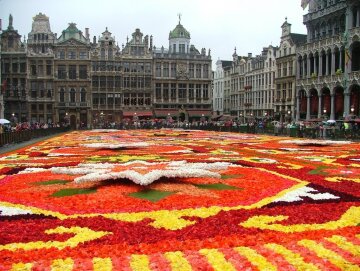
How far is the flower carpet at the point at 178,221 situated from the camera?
489 cm

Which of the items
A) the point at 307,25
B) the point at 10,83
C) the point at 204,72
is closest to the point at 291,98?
the point at 307,25

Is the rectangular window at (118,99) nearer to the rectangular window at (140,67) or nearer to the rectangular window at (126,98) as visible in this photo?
the rectangular window at (126,98)

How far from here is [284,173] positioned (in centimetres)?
1124

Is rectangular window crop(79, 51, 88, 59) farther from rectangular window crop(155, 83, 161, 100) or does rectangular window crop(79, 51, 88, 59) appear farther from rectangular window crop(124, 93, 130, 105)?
rectangular window crop(155, 83, 161, 100)

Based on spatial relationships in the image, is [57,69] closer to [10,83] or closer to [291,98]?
[10,83]

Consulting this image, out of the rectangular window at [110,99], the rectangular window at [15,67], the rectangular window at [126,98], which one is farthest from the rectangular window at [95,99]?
the rectangular window at [15,67]

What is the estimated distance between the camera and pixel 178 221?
643 cm

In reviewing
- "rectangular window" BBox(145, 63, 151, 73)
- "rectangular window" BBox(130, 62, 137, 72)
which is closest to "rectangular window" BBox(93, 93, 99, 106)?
"rectangular window" BBox(130, 62, 137, 72)

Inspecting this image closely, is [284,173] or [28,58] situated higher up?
[28,58]

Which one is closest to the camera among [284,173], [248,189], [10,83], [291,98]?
→ [248,189]

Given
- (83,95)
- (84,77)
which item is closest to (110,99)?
(83,95)

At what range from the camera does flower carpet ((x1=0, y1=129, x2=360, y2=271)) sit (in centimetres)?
489

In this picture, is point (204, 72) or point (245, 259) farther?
point (204, 72)

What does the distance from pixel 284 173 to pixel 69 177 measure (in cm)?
510
